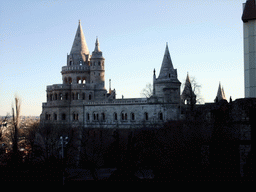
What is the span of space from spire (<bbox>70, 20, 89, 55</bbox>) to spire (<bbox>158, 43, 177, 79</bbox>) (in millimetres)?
20695

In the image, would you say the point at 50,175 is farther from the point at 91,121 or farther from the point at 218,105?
the point at 91,121

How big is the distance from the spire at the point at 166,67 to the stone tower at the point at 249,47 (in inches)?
1305

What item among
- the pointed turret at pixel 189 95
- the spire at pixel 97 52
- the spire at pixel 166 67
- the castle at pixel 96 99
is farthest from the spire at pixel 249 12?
the spire at pixel 97 52

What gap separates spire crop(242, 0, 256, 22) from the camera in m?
23.6

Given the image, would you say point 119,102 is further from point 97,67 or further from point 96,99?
point 97,67

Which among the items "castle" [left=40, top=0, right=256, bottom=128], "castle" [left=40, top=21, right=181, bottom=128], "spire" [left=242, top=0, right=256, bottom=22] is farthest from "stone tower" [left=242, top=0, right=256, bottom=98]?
"castle" [left=40, top=21, right=181, bottom=128]

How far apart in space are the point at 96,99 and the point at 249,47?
47.1 meters

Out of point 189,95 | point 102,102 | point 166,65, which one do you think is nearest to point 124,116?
point 102,102

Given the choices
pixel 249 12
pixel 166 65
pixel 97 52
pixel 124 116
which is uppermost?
pixel 97 52

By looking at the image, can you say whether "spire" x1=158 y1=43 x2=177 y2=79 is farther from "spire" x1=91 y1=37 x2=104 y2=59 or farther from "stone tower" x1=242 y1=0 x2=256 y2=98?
"stone tower" x1=242 y1=0 x2=256 y2=98

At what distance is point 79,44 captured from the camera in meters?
73.6

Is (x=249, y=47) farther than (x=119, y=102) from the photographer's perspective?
No

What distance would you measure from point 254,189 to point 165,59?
49875 millimetres

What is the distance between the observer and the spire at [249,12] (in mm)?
23577
